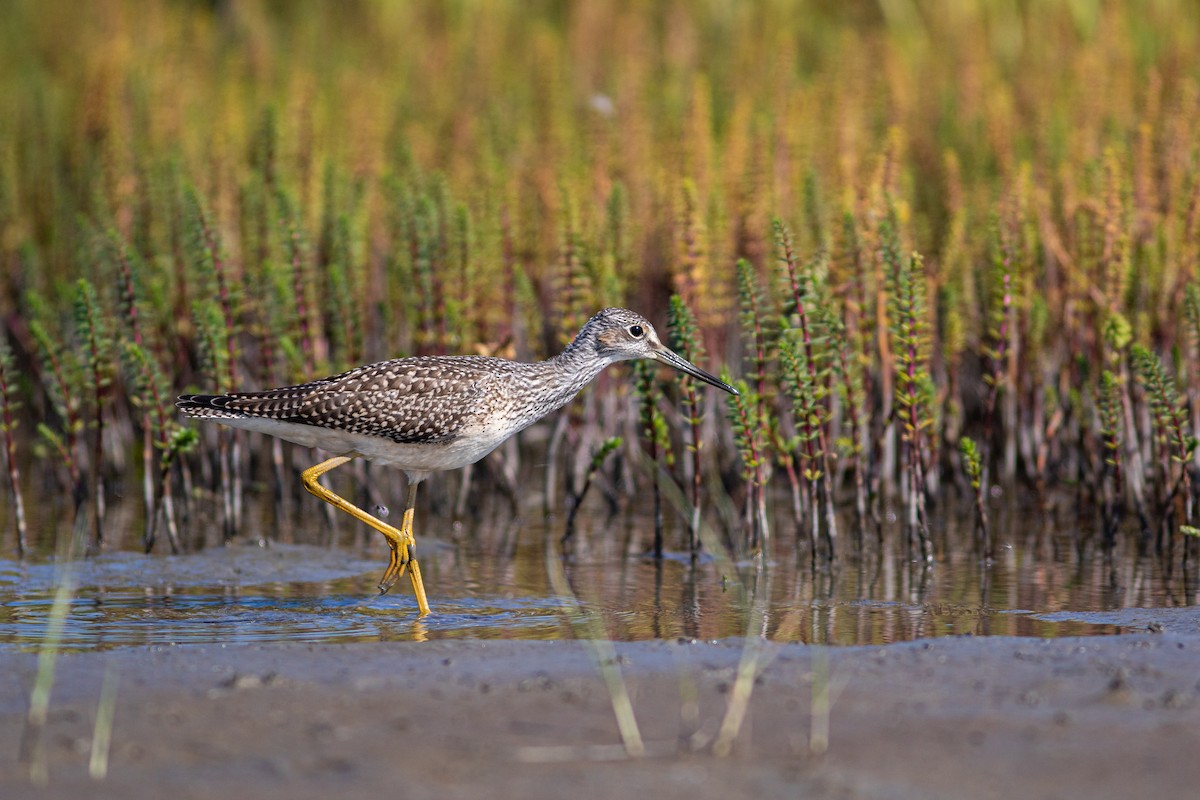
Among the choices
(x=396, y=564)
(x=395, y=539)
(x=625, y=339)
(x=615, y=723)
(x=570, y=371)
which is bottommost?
(x=615, y=723)

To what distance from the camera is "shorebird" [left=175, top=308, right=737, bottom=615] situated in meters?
8.34

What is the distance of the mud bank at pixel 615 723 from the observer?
4805 mm

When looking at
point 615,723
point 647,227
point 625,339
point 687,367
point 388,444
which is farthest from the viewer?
Answer: point 647,227

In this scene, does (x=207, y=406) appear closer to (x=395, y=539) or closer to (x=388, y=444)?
(x=388, y=444)

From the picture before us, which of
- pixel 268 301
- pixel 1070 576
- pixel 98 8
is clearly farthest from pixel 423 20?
pixel 1070 576

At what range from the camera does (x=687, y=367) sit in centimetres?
865

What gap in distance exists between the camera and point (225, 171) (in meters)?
11.3

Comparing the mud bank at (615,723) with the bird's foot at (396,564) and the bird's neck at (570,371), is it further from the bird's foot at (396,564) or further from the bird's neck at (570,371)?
the bird's neck at (570,371)

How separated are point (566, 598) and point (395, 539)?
1068 mm

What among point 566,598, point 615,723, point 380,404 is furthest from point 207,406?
point 615,723

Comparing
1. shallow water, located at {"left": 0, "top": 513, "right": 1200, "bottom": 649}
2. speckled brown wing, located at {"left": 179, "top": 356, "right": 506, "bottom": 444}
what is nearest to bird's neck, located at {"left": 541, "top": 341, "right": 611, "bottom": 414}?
speckled brown wing, located at {"left": 179, "top": 356, "right": 506, "bottom": 444}

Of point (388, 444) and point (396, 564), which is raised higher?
point (388, 444)

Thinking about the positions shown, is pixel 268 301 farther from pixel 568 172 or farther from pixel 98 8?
pixel 98 8

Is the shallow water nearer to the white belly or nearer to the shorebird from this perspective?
the shorebird
